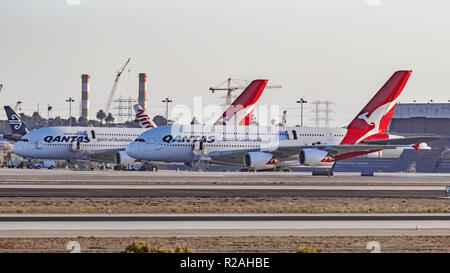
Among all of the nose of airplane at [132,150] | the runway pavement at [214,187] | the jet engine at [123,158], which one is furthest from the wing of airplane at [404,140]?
the jet engine at [123,158]

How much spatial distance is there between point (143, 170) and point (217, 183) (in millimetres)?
31794

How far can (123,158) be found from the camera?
103m

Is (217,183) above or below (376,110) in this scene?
below

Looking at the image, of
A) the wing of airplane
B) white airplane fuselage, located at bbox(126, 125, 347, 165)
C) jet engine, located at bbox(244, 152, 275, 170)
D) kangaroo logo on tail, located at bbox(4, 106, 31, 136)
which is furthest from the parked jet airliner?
kangaroo logo on tail, located at bbox(4, 106, 31, 136)

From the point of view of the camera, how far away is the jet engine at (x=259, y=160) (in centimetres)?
9138

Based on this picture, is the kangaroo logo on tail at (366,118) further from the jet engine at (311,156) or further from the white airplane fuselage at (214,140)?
the jet engine at (311,156)

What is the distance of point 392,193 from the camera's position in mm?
59688

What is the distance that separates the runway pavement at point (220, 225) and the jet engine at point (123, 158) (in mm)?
63437

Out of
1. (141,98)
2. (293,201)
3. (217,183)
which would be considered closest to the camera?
(293,201)

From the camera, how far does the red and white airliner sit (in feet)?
305

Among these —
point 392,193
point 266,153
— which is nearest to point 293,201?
point 392,193
